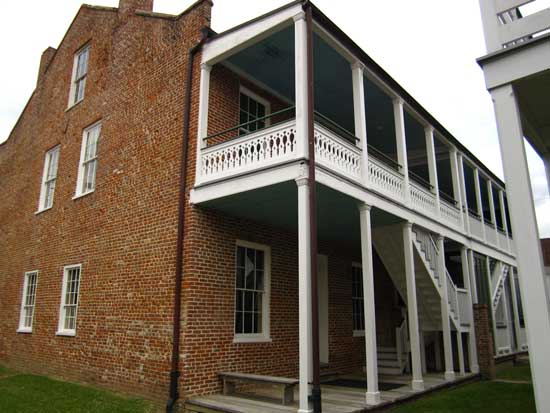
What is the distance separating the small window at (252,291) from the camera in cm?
1007

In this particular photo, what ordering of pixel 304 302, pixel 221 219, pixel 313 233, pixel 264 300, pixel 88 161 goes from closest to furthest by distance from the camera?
pixel 304 302, pixel 313 233, pixel 221 219, pixel 264 300, pixel 88 161

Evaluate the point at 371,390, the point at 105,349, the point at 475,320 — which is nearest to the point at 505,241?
the point at 475,320

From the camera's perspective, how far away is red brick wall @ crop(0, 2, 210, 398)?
9.77 meters

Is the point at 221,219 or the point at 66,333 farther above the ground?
the point at 221,219

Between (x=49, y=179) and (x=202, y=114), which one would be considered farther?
(x=49, y=179)

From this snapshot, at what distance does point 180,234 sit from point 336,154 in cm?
343

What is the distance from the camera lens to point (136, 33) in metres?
12.3

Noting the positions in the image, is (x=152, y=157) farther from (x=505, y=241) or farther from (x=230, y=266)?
(x=505, y=241)

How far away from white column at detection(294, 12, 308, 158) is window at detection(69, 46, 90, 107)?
8.92 m

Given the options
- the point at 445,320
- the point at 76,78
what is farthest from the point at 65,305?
the point at 445,320

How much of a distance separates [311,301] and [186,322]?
2.68 metres

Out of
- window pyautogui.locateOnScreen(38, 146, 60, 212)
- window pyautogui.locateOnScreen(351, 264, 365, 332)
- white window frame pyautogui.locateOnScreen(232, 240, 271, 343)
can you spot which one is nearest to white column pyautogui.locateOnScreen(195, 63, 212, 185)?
white window frame pyautogui.locateOnScreen(232, 240, 271, 343)

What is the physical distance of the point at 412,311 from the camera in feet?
33.7

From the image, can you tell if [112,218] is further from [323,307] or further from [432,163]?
[432,163]
